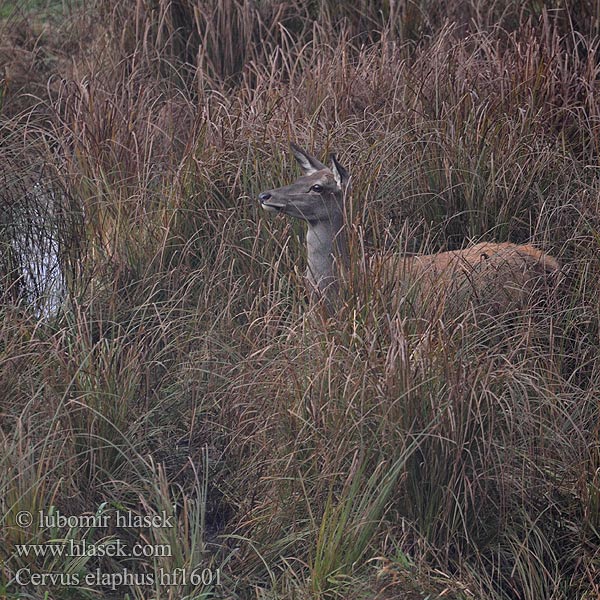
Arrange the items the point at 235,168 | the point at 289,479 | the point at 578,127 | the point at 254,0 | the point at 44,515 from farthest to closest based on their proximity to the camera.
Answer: the point at 254,0
the point at 578,127
the point at 235,168
the point at 289,479
the point at 44,515

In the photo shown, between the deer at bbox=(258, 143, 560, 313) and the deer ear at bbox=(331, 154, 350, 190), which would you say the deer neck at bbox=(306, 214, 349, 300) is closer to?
the deer at bbox=(258, 143, 560, 313)

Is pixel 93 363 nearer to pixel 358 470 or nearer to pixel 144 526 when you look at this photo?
pixel 144 526

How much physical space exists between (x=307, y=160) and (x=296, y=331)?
1095 mm

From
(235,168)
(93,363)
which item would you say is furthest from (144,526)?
(235,168)

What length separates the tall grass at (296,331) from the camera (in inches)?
142

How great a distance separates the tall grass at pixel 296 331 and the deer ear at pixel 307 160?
0.30 m

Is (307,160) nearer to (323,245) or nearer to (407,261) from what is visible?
(323,245)

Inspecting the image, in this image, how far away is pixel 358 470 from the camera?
3.57 metres

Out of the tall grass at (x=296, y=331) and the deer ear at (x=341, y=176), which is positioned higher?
the deer ear at (x=341, y=176)

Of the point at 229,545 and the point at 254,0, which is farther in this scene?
the point at 254,0

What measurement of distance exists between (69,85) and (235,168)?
1.37 m

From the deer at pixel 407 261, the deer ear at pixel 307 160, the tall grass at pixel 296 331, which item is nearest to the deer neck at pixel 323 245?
the deer at pixel 407 261

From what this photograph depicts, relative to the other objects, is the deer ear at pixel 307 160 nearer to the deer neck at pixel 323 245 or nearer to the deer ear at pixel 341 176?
the deer ear at pixel 341 176

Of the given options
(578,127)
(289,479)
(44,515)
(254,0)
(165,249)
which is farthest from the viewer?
(254,0)
